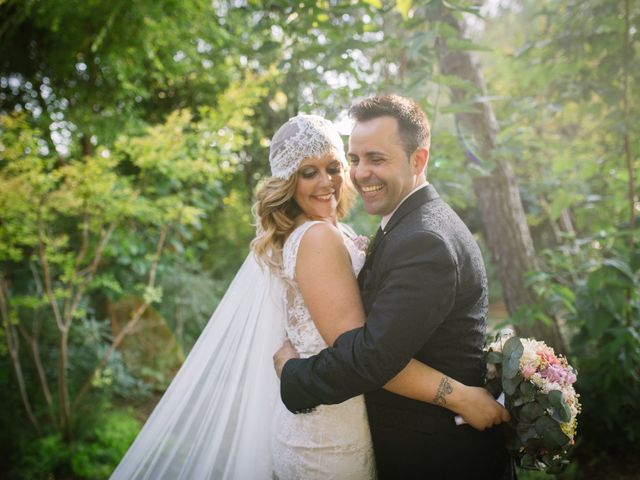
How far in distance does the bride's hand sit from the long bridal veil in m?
0.93

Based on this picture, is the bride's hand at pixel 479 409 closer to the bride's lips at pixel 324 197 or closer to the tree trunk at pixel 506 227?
the bride's lips at pixel 324 197

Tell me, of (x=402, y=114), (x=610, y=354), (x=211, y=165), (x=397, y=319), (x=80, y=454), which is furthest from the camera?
(x=211, y=165)

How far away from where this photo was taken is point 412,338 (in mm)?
1565

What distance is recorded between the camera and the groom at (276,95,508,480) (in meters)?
1.57

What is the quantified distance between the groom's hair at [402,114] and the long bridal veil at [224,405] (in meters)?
0.90

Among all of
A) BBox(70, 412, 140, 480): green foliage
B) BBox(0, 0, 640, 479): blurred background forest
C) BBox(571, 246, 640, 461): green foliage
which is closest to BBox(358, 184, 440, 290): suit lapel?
BBox(0, 0, 640, 479): blurred background forest

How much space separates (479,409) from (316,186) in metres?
1.20

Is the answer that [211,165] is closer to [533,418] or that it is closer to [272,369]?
[272,369]

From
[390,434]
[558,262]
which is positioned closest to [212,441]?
[390,434]

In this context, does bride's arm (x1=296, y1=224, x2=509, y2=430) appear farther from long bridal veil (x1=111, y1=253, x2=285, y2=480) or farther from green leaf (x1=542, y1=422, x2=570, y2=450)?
long bridal veil (x1=111, y1=253, x2=285, y2=480)

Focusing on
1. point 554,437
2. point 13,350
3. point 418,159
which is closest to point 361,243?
point 418,159

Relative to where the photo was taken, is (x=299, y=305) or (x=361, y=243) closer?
(x=299, y=305)

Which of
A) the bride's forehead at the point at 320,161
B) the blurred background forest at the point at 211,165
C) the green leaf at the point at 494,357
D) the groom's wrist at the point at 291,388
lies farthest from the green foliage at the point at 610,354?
the groom's wrist at the point at 291,388

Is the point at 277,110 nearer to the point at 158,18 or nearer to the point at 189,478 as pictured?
the point at 158,18
